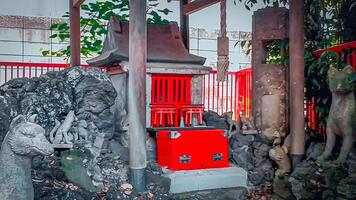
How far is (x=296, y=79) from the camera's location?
570cm

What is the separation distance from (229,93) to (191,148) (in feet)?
12.1

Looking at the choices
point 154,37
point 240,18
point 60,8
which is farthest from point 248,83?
point 60,8

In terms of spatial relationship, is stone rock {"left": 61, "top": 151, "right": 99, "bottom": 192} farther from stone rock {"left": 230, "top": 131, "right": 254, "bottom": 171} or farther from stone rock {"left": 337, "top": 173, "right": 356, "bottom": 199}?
stone rock {"left": 337, "top": 173, "right": 356, "bottom": 199}

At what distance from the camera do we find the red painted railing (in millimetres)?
5566

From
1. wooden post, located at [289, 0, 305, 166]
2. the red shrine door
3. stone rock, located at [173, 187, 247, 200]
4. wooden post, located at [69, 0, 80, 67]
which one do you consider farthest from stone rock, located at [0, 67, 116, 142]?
wooden post, located at [289, 0, 305, 166]

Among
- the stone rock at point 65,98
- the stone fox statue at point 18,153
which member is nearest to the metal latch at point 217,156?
the stone rock at point 65,98

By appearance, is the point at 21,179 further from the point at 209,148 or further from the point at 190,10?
the point at 190,10

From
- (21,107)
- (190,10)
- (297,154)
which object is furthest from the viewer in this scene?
(190,10)

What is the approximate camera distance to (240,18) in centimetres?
1129

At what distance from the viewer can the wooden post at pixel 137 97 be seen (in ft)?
16.5

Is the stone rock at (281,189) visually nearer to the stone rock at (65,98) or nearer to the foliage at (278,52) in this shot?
the foliage at (278,52)

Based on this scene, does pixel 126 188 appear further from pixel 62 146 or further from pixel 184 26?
pixel 184 26

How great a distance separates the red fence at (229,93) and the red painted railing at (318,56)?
1559mm

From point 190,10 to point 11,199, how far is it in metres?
4.87
